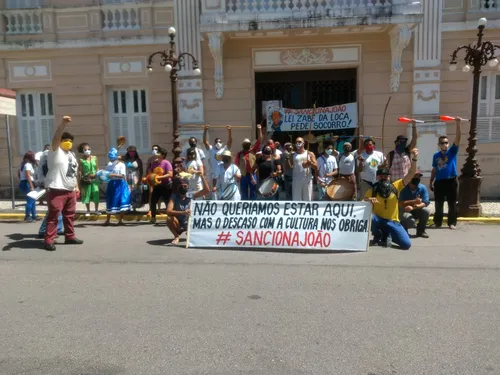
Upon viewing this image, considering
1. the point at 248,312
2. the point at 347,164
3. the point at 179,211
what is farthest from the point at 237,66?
the point at 248,312

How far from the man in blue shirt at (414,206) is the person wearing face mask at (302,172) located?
1828 mm

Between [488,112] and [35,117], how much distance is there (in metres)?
13.7

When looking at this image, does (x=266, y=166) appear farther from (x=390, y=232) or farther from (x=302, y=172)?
(x=390, y=232)

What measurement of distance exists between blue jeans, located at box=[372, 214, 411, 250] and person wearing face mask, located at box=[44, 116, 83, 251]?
5061 millimetres

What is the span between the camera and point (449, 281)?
5328 millimetres

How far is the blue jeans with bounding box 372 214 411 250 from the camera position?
6968mm

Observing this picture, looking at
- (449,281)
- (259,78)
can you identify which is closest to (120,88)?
(259,78)

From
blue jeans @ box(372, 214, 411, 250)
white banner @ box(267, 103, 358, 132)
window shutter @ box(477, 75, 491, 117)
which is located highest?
window shutter @ box(477, 75, 491, 117)

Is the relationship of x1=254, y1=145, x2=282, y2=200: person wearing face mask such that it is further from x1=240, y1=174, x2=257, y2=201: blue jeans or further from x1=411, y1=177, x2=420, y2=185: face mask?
x1=411, y1=177, x2=420, y2=185: face mask

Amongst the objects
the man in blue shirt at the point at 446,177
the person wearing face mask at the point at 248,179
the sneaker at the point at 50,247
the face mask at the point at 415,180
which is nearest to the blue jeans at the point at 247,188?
the person wearing face mask at the point at 248,179

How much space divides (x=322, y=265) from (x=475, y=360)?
2816 millimetres

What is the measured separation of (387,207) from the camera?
7109mm

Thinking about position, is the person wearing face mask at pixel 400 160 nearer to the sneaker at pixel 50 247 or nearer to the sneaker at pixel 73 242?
the sneaker at pixel 73 242

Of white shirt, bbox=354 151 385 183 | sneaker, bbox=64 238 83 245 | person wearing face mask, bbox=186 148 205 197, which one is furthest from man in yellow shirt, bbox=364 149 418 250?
sneaker, bbox=64 238 83 245
